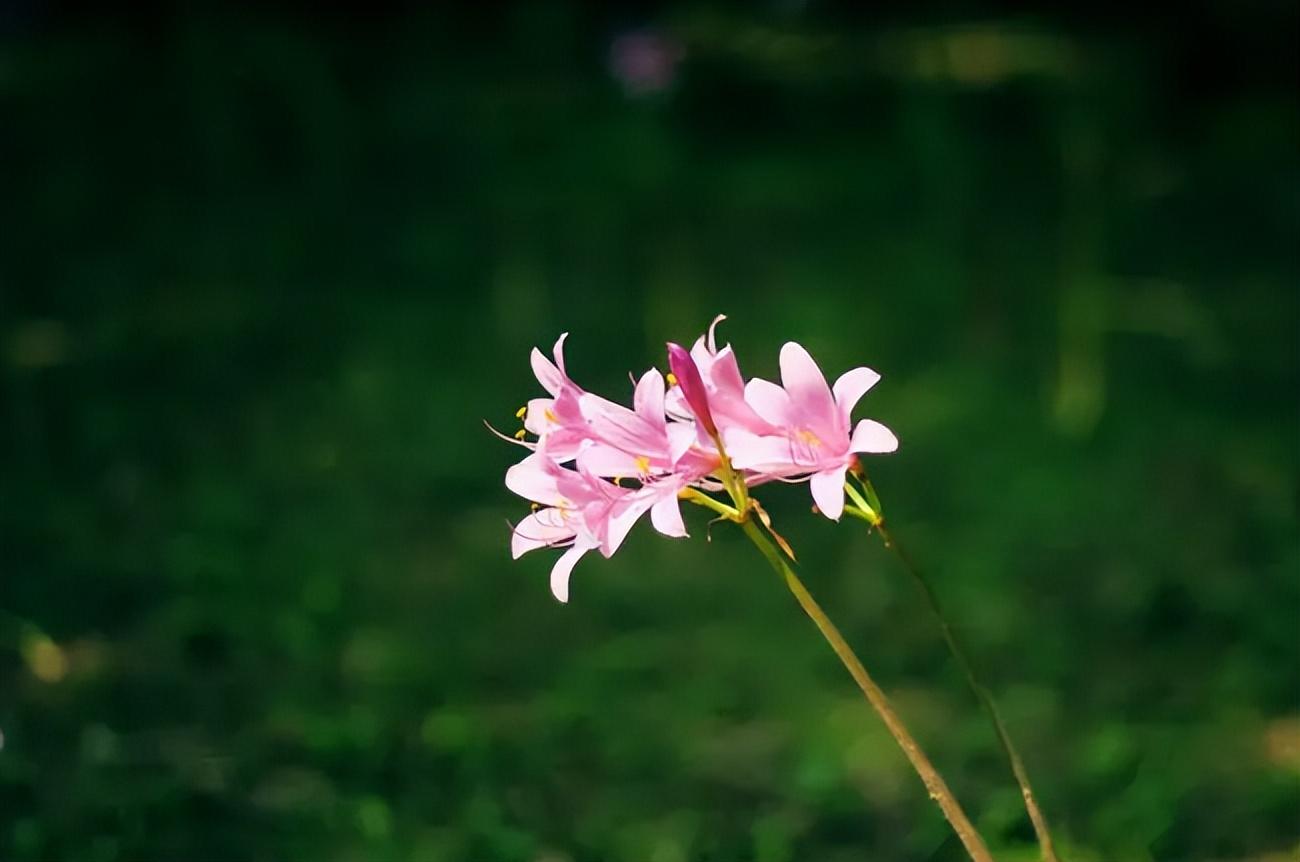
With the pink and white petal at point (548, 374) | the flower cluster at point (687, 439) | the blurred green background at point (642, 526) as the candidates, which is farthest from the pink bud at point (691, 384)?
the blurred green background at point (642, 526)

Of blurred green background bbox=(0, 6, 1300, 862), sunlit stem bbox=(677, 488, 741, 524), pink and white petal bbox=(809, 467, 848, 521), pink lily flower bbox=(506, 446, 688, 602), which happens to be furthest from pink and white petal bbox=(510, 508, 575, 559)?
blurred green background bbox=(0, 6, 1300, 862)

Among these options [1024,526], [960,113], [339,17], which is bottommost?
[1024,526]

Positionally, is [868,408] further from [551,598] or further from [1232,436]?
[551,598]

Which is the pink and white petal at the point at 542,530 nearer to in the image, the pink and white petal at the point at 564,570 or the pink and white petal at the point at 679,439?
the pink and white petal at the point at 564,570

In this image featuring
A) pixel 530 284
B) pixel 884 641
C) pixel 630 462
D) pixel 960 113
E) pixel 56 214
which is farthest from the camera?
pixel 960 113

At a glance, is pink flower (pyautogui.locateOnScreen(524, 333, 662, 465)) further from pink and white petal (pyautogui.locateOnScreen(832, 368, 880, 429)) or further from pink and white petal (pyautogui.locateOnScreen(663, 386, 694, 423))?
pink and white petal (pyautogui.locateOnScreen(832, 368, 880, 429))

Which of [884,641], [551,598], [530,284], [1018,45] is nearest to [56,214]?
[530,284]
